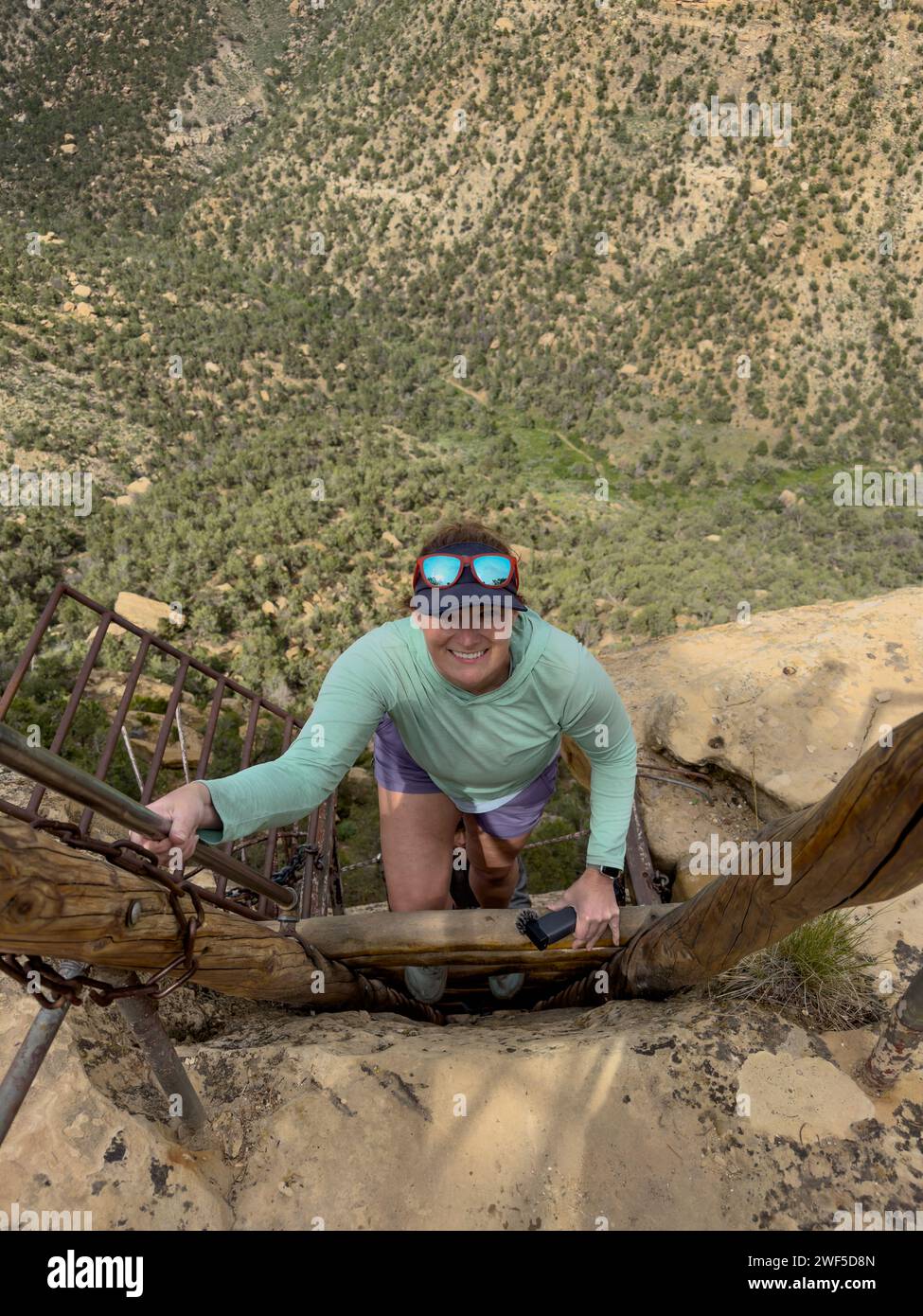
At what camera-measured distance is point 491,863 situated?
3.74m

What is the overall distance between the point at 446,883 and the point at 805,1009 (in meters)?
1.64

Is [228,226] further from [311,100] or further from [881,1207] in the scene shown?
[881,1207]

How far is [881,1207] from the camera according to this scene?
7.15 feet

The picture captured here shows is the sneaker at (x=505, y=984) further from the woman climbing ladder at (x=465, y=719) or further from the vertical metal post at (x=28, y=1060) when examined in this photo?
the vertical metal post at (x=28, y=1060)

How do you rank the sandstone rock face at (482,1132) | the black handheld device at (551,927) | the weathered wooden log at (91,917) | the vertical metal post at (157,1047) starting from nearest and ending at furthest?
the weathered wooden log at (91,917), the vertical metal post at (157,1047), the sandstone rock face at (482,1132), the black handheld device at (551,927)

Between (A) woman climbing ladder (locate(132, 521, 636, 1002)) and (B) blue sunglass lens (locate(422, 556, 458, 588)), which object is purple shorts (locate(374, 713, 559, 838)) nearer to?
(A) woman climbing ladder (locate(132, 521, 636, 1002))

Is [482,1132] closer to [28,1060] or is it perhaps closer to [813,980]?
[813,980]

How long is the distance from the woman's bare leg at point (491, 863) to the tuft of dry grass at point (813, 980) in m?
1.11

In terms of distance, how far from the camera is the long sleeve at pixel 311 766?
205 centimetres

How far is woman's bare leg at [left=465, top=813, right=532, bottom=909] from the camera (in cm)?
356

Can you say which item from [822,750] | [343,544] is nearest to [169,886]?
[822,750]

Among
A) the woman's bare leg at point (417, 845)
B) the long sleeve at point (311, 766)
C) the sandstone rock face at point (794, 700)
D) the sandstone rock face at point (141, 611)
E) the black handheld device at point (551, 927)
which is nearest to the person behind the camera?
the long sleeve at point (311, 766)

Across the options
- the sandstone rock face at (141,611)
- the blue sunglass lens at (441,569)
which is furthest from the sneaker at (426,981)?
the sandstone rock face at (141,611)

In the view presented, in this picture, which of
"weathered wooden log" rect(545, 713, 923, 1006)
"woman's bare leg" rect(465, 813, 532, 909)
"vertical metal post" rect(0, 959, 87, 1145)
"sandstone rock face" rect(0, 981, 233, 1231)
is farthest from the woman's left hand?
"vertical metal post" rect(0, 959, 87, 1145)
